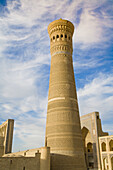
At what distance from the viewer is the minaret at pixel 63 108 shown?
18.8 meters

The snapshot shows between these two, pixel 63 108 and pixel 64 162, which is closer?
pixel 64 162

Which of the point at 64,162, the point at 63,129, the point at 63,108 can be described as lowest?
the point at 64,162

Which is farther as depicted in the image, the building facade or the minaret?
the minaret

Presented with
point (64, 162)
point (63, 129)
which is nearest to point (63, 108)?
point (63, 129)

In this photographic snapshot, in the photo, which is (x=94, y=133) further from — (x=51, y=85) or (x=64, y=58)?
(x=64, y=58)

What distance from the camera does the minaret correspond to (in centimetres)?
1877

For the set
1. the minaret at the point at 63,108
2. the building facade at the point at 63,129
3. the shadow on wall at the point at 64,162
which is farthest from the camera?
the minaret at the point at 63,108

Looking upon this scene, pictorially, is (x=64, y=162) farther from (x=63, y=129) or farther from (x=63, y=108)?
(x=63, y=108)

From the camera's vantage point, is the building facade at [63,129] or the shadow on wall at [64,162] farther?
the shadow on wall at [64,162]

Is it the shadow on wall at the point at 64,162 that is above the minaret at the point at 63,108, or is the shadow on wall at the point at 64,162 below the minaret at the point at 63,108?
below

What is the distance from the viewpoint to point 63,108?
814 inches

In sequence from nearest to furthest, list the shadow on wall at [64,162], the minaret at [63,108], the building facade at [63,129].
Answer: the building facade at [63,129], the shadow on wall at [64,162], the minaret at [63,108]

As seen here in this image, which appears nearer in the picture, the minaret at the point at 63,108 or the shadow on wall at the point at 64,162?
the shadow on wall at the point at 64,162

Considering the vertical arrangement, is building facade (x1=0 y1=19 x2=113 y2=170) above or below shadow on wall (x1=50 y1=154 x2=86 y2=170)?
above
